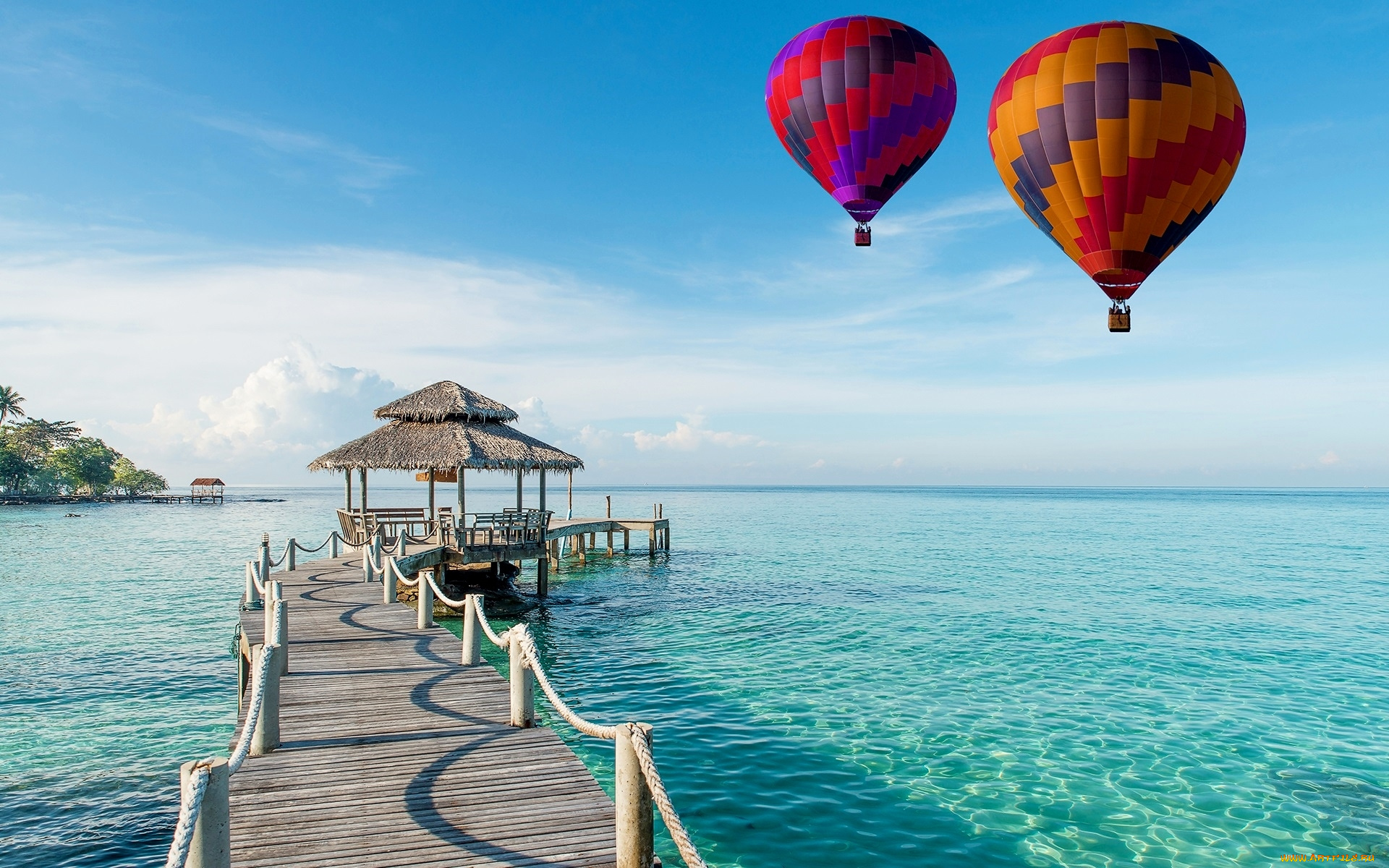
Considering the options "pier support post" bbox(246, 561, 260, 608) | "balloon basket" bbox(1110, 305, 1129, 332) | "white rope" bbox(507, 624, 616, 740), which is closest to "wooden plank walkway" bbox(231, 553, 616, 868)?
"white rope" bbox(507, 624, 616, 740)

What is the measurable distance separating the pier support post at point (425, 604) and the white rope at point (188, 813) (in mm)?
8323

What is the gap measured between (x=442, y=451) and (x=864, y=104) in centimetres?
1418

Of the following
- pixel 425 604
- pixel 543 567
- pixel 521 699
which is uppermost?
pixel 425 604

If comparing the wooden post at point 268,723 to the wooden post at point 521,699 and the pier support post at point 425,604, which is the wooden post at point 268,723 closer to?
the wooden post at point 521,699

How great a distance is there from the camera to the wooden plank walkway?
5273 mm

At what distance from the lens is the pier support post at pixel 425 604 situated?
488 inches

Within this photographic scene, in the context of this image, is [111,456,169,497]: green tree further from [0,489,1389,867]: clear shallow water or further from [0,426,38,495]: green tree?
[0,489,1389,867]: clear shallow water

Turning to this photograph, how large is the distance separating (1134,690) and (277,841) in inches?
561

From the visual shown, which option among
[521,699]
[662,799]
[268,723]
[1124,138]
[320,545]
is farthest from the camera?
[320,545]

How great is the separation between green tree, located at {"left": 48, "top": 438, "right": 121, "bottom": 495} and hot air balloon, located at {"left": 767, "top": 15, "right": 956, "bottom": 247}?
115 metres

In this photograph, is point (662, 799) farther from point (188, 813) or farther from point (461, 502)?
point (461, 502)

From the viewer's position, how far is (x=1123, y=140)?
39.9 feet

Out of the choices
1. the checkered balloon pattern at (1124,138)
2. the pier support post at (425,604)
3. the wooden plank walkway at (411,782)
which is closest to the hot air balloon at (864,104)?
the checkered balloon pattern at (1124,138)

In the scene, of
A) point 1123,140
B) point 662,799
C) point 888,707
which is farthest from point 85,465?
point 662,799
